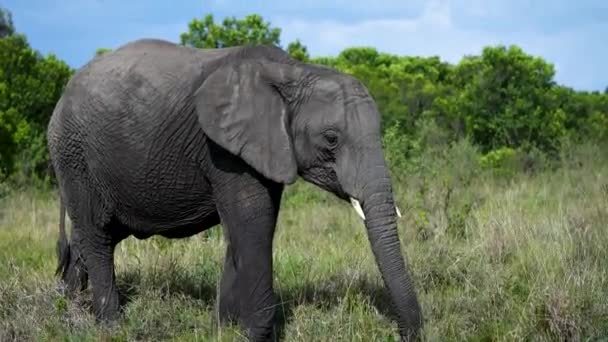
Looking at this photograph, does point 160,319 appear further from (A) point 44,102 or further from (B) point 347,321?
(A) point 44,102

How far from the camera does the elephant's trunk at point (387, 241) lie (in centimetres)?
521

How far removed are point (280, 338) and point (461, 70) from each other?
2266 cm

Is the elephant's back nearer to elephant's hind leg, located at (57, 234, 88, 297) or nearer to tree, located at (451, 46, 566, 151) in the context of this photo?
elephant's hind leg, located at (57, 234, 88, 297)

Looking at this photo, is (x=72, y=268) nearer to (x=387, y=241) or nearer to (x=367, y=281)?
(x=367, y=281)

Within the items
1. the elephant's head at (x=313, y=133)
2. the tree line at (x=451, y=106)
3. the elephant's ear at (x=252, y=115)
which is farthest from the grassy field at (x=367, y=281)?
the tree line at (x=451, y=106)

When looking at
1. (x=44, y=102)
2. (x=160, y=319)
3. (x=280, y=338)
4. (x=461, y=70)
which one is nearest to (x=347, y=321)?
(x=280, y=338)

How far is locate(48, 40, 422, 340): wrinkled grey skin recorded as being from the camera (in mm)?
5324

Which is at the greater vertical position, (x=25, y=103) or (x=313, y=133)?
(x=313, y=133)

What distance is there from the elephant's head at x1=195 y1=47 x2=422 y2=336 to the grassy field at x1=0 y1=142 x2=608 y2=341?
2.37 feet

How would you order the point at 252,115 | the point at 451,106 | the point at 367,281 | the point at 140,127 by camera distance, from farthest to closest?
the point at 451,106 < the point at 367,281 < the point at 140,127 < the point at 252,115

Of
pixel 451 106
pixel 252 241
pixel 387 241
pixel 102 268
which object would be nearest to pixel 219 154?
pixel 252 241

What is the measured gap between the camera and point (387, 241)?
5227mm

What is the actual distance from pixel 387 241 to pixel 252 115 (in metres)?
1.11

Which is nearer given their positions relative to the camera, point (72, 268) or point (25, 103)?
point (72, 268)
